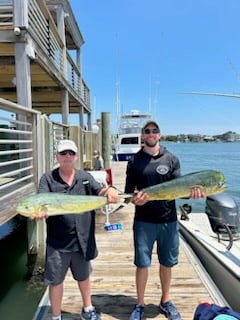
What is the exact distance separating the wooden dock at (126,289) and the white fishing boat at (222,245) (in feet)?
0.94

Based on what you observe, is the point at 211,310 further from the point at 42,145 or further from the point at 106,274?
the point at 42,145

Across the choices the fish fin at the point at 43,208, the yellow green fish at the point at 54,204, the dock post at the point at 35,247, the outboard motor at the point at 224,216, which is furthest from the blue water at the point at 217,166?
the dock post at the point at 35,247

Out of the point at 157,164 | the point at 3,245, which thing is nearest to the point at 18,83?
the point at 3,245

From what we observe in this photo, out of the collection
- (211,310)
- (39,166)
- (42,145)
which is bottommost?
(211,310)

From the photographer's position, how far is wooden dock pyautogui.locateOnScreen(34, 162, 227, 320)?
303cm

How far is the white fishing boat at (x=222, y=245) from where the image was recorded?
377cm

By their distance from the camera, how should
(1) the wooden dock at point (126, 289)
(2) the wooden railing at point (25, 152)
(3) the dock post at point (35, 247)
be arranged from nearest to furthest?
(1) the wooden dock at point (126, 289) → (2) the wooden railing at point (25, 152) → (3) the dock post at point (35, 247)

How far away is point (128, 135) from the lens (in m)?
24.7

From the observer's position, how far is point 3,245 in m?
7.16

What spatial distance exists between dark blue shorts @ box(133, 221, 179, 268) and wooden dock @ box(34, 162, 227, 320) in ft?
1.96

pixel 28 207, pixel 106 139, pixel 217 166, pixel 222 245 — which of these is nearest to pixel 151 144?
pixel 28 207

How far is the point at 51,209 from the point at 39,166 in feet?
11.3

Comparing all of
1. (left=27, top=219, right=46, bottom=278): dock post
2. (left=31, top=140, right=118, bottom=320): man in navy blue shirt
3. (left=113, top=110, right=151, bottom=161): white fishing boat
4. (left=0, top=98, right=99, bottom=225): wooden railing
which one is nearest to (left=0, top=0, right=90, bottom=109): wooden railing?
(left=0, top=98, right=99, bottom=225): wooden railing

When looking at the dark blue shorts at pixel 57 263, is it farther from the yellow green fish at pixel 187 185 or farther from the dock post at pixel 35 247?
the dock post at pixel 35 247
